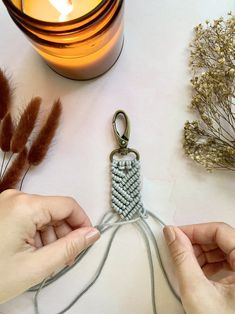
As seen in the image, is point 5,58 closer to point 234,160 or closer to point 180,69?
point 180,69

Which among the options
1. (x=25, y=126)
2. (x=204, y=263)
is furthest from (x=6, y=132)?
(x=204, y=263)

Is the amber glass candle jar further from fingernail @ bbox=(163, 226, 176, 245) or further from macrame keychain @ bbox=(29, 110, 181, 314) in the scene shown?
fingernail @ bbox=(163, 226, 176, 245)

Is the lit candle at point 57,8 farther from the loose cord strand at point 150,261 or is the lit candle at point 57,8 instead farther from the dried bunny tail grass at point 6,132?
the loose cord strand at point 150,261

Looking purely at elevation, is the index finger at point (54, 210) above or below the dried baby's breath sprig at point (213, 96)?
below

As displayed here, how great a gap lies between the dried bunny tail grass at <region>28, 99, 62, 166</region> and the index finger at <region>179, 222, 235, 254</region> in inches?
10.1

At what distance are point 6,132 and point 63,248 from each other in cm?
22

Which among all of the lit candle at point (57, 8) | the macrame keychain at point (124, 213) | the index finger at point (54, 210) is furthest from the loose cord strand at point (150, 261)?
the lit candle at point (57, 8)

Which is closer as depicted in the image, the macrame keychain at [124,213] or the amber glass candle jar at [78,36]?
the amber glass candle jar at [78,36]

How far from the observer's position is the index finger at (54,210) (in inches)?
22.7

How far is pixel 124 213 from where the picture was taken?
643 millimetres

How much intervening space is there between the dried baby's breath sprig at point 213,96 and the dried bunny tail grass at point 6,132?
288mm

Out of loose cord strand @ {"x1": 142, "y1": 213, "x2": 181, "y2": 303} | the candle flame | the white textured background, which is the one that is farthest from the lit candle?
loose cord strand @ {"x1": 142, "y1": 213, "x2": 181, "y2": 303}

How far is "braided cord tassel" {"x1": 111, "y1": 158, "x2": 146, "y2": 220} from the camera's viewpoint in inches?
25.4

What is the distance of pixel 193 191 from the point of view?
0.66 metres
